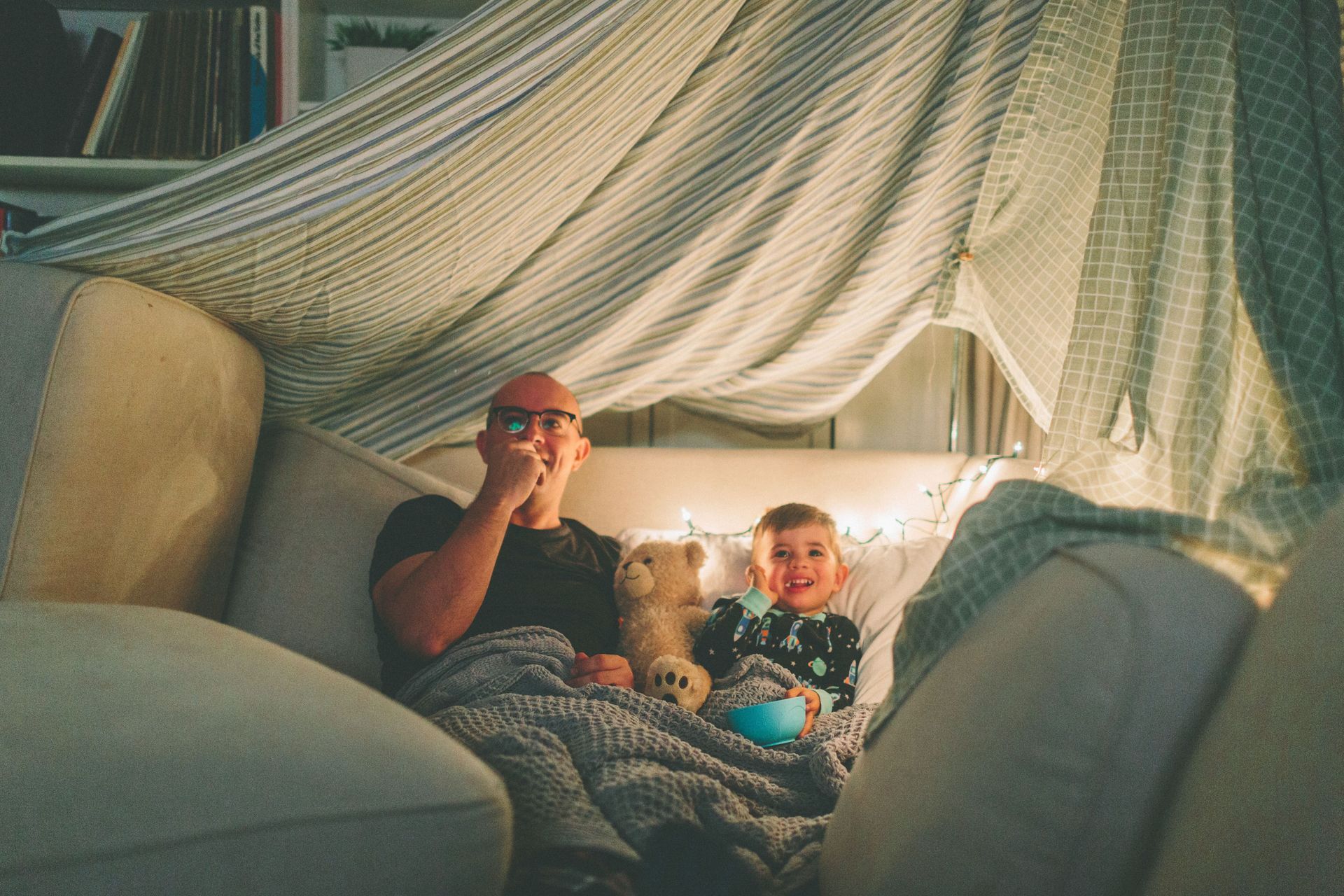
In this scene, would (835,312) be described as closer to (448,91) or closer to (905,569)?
(905,569)

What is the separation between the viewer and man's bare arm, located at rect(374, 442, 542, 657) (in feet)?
3.88

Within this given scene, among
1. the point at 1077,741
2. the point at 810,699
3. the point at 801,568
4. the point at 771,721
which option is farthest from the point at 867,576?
the point at 1077,741

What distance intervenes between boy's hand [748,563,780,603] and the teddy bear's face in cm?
9

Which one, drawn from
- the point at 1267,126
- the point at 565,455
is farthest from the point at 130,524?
the point at 1267,126

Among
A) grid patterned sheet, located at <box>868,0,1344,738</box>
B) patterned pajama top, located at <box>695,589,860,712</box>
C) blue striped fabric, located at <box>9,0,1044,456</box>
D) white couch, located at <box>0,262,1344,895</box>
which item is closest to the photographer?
white couch, located at <box>0,262,1344,895</box>

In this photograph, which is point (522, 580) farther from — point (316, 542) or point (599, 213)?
point (599, 213)

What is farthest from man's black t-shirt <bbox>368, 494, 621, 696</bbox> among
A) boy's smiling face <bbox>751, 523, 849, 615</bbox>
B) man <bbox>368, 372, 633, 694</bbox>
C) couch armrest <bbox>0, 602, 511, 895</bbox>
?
couch armrest <bbox>0, 602, 511, 895</bbox>

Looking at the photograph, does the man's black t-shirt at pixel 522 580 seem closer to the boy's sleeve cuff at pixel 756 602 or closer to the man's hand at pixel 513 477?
the man's hand at pixel 513 477

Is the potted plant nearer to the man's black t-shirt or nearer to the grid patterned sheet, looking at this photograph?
the man's black t-shirt

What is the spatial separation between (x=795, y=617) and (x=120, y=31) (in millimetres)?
1880

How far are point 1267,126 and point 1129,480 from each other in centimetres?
37

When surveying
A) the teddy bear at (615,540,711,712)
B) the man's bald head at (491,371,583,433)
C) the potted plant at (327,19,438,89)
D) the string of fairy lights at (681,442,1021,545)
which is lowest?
the teddy bear at (615,540,711,712)

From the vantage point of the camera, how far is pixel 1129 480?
0.86 m

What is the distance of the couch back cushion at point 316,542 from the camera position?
1.33 m
